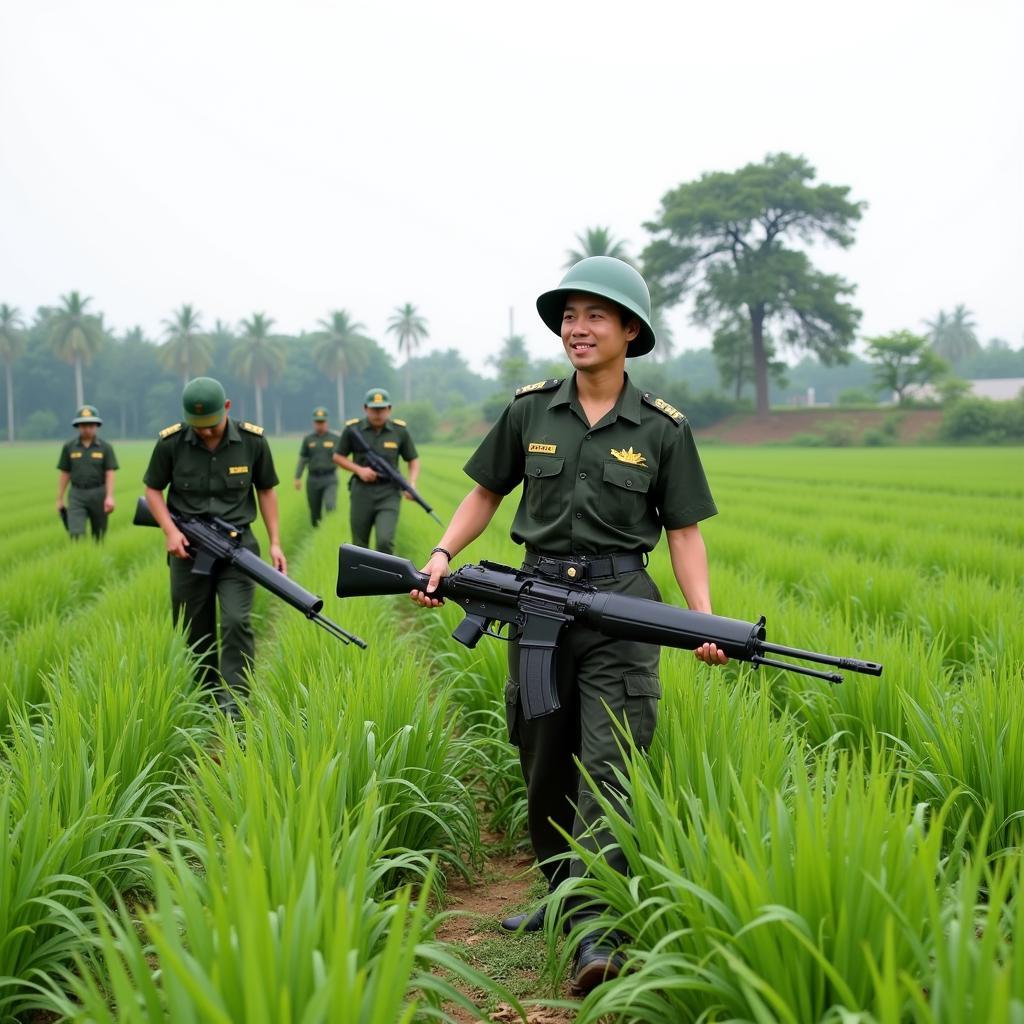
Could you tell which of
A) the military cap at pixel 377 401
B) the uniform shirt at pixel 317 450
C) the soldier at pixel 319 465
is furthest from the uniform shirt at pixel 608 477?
the uniform shirt at pixel 317 450

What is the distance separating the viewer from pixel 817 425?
55469 mm

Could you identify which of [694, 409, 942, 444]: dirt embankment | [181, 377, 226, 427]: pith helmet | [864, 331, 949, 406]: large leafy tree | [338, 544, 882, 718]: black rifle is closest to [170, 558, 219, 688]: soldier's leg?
[181, 377, 226, 427]: pith helmet

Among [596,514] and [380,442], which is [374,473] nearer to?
[380,442]

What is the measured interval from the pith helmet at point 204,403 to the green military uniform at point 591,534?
2.87m

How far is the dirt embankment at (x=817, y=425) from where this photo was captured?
52.0m

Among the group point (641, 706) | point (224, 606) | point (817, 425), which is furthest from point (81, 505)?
point (817, 425)

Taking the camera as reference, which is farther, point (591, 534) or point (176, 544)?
point (176, 544)

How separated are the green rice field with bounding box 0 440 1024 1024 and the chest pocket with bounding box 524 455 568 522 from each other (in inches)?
30.4

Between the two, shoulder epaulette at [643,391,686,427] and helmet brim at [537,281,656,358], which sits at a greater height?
helmet brim at [537,281,656,358]

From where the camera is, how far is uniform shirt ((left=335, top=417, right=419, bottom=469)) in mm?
10148

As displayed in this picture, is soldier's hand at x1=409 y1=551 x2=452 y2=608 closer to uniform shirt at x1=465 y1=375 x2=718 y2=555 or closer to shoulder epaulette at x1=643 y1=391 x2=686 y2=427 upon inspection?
uniform shirt at x1=465 y1=375 x2=718 y2=555

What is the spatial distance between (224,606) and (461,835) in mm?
2641

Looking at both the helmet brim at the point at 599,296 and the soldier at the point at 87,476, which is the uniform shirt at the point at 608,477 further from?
the soldier at the point at 87,476

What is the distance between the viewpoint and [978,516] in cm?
1257
